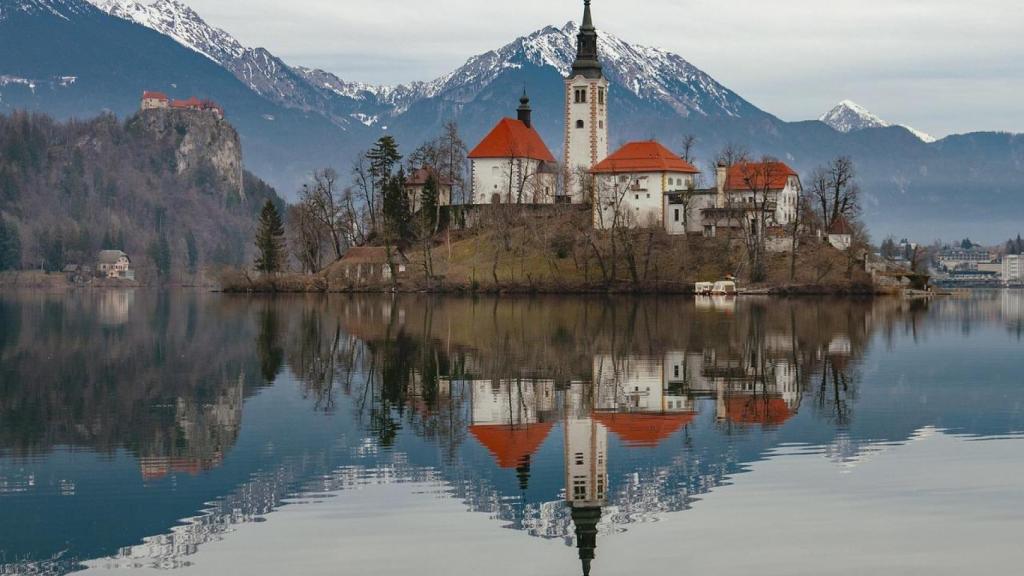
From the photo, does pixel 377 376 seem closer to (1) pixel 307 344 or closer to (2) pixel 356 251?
(1) pixel 307 344

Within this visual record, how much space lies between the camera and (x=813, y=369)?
1938 inches

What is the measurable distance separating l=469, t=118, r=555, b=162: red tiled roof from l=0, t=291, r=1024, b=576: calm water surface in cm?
7208

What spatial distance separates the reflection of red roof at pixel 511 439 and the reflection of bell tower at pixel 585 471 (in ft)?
2.17

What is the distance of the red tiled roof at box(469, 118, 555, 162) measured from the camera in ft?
434

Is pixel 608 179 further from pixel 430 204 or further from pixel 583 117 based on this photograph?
pixel 430 204

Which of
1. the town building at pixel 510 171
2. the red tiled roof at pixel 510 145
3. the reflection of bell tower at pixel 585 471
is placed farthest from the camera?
the red tiled roof at pixel 510 145

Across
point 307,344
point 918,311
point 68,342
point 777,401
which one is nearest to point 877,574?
point 777,401

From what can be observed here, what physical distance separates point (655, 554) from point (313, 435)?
1361cm

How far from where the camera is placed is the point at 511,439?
33562 mm

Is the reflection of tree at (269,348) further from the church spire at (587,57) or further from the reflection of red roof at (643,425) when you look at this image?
the church spire at (587,57)

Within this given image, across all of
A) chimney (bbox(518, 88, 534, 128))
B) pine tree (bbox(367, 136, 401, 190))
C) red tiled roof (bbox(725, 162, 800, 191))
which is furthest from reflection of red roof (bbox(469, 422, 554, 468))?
chimney (bbox(518, 88, 534, 128))

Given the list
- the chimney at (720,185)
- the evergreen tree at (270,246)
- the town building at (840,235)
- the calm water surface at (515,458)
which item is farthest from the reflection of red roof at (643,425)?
the evergreen tree at (270,246)

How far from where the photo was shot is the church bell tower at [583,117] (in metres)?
133

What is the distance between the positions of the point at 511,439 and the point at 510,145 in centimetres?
10013
